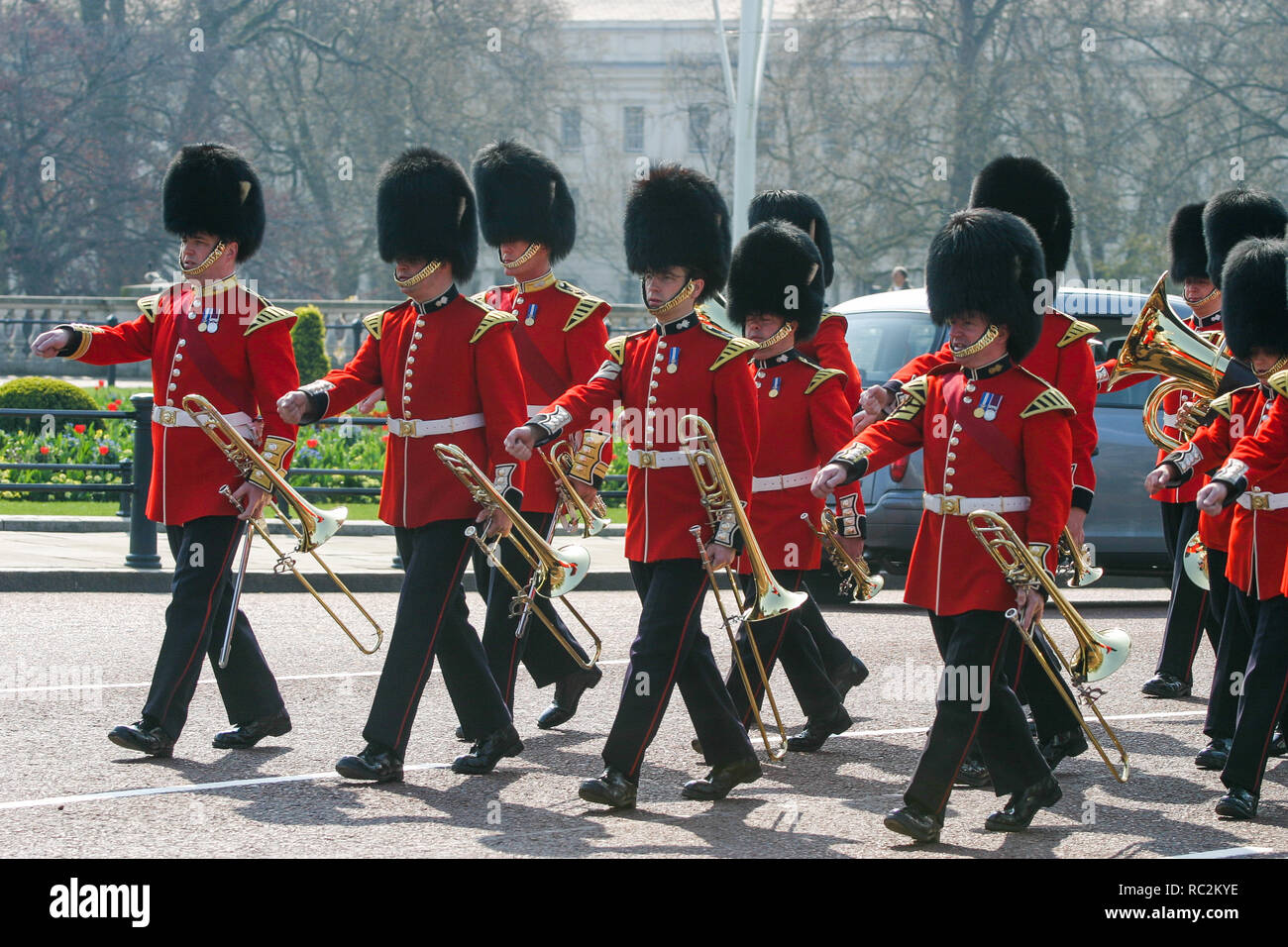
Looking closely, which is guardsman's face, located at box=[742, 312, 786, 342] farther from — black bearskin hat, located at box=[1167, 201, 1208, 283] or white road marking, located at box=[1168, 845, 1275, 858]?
black bearskin hat, located at box=[1167, 201, 1208, 283]

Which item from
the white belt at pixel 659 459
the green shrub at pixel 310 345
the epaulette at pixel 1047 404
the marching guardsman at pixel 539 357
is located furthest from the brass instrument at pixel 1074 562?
the green shrub at pixel 310 345

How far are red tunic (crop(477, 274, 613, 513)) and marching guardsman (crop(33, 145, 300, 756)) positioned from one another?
3.34ft

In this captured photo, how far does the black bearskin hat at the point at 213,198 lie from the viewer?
261 inches

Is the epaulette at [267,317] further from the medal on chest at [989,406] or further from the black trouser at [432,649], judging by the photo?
the medal on chest at [989,406]

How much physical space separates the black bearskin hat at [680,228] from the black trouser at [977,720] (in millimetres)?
1488

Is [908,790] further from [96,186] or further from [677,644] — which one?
[96,186]

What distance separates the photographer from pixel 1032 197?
7742 millimetres

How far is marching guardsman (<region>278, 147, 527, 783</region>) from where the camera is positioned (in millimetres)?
5898

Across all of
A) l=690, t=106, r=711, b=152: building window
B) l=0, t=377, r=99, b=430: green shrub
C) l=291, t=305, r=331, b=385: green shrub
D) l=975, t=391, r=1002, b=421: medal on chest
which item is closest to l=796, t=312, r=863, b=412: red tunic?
l=975, t=391, r=1002, b=421: medal on chest

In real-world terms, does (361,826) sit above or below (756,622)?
below

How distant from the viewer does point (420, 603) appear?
233 inches
